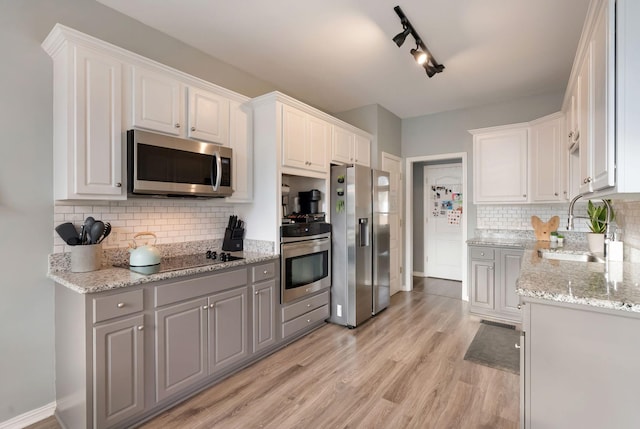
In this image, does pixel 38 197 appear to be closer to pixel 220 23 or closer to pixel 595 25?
pixel 220 23

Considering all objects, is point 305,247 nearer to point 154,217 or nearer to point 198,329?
point 198,329

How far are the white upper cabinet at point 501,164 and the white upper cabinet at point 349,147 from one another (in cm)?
139

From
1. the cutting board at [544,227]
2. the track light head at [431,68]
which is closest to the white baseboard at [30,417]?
the track light head at [431,68]

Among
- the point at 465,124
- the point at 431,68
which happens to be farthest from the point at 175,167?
the point at 465,124

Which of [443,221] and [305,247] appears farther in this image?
[443,221]

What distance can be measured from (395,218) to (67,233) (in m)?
3.91

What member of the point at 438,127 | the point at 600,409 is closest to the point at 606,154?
the point at 600,409

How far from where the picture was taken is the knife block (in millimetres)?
2904

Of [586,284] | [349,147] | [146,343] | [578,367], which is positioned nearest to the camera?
[578,367]

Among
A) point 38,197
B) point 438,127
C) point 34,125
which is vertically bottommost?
point 38,197

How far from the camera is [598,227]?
9.11ft

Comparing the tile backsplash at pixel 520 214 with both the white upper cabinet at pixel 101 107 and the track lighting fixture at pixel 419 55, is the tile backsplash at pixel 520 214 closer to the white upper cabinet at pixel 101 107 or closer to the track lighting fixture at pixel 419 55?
the track lighting fixture at pixel 419 55

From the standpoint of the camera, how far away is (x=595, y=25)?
5.13 ft

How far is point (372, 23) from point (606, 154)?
1887 mm
